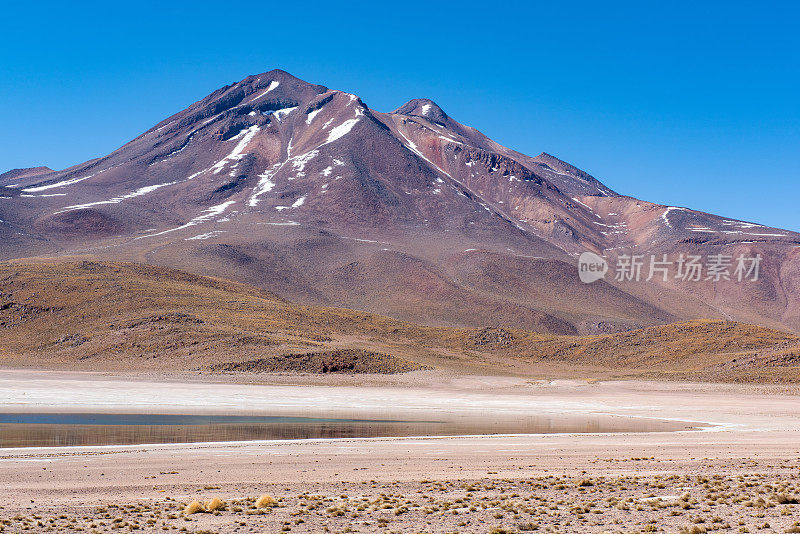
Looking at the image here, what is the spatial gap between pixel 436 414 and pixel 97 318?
203 ft

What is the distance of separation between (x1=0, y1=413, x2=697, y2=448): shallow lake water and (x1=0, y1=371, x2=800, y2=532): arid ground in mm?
2452

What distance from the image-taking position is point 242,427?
32500 mm

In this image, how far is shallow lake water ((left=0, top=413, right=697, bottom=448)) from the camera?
1089 inches

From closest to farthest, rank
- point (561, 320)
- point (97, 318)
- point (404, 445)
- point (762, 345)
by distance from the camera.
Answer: point (404, 445), point (762, 345), point (97, 318), point (561, 320)

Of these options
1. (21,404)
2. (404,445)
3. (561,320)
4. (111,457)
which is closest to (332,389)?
(21,404)

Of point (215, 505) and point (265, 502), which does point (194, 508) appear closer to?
point (215, 505)

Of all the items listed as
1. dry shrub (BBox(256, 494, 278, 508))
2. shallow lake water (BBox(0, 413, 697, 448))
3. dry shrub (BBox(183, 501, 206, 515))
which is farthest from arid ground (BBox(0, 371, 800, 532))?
shallow lake water (BBox(0, 413, 697, 448))

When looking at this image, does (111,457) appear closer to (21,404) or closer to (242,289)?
(21,404)

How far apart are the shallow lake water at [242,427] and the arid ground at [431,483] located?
8.05ft

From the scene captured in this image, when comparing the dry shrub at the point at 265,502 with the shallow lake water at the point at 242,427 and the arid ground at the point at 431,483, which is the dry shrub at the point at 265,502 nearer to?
the arid ground at the point at 431,483

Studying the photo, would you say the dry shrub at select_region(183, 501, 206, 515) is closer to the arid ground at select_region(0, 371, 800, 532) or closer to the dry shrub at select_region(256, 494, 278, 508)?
the arid ground at select_region(0, 371, 800, 532)

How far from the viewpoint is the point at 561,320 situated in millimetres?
147875

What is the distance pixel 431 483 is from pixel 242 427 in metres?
16.6

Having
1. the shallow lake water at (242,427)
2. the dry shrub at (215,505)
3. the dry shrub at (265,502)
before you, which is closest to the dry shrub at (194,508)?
the dry shrub at (215,505)
